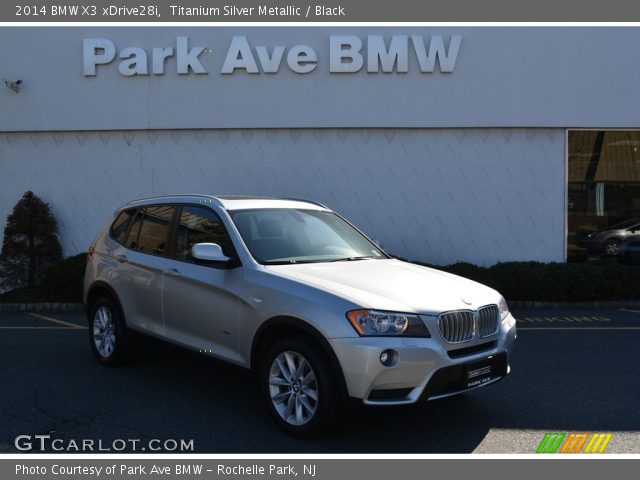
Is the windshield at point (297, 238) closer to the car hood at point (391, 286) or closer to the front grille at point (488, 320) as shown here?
the car hood at point (391, 286)

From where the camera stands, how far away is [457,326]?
4590 mm

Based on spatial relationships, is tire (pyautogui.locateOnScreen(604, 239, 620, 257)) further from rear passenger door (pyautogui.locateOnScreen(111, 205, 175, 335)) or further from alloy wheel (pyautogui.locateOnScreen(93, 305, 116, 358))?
alloy wheel (pyautogui.locateOnScreen(93, 305, 116, 358))

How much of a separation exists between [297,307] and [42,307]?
7.80 meters

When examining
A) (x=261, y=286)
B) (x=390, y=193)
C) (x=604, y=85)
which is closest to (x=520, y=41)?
(x=604, y=85)

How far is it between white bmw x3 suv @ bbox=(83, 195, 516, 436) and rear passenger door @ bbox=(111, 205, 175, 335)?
2cm

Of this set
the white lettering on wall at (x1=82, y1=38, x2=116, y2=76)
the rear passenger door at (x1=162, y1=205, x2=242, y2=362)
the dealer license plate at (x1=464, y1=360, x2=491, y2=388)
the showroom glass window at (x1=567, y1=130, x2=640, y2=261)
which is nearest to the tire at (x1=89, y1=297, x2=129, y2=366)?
the rear passenger door at (x1=162, y1=205, x2=242, y2=362)

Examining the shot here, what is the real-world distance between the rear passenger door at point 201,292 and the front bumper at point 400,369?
1.19 metres

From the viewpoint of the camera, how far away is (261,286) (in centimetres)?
490

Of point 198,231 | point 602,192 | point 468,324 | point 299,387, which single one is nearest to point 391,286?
point 468,324

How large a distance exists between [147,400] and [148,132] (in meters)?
7.87

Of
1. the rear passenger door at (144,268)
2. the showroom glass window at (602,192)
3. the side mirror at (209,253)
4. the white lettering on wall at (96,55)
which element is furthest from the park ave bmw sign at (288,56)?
the side mirror at (209,253)

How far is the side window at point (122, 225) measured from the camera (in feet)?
22.1

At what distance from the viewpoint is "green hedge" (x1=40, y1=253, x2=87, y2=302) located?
1082 centimetres

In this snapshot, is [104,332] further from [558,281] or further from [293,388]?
[558,281]
